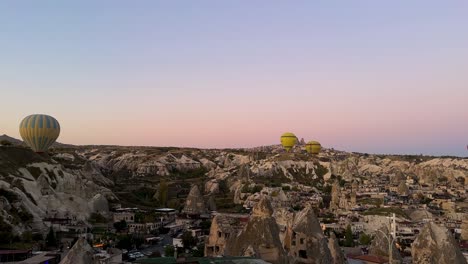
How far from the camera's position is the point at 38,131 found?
82500 mm

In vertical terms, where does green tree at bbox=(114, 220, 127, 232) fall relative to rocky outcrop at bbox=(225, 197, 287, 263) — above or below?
below

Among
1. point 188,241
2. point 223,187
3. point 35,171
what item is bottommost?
point 188,241

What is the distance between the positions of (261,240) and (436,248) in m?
17.1

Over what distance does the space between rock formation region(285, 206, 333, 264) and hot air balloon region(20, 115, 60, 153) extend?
63894 millimetres

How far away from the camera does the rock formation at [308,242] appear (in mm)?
29734

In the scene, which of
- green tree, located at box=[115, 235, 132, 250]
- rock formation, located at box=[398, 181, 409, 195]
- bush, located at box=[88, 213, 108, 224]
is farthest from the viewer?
rock formation, located at box=[398, 181, 409, 195]

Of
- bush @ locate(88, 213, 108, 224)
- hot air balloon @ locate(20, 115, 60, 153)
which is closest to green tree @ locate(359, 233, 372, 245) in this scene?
bush @ locate(88, 213, 108, 224)

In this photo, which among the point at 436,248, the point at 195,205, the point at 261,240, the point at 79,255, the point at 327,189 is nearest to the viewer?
the point at 79,255

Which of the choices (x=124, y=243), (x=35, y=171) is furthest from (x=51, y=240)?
(x=35, y=171)

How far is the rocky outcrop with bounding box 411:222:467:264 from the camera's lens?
116 ft

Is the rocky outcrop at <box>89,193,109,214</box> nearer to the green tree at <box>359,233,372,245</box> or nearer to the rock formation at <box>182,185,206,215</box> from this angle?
the rock formation at <box>182,185,206,215</box>

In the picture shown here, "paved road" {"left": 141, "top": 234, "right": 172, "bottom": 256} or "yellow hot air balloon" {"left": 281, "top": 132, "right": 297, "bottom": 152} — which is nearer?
"paved road" {"left": 141, "top": 234, "right": 172, "bottom": 256}

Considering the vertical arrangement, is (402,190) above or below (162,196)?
above

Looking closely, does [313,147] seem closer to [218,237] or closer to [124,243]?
[124,243]
